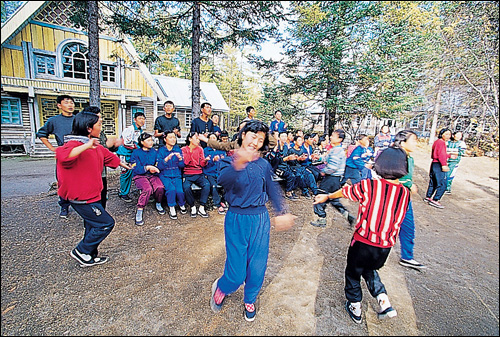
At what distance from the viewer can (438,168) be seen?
20.4 feet

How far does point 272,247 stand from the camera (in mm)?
3998

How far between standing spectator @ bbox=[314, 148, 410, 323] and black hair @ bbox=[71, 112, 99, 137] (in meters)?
2.88

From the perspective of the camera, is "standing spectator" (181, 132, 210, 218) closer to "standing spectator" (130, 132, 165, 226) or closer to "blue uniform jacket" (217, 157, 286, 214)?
"standing spectator" (130, 132, 165, 226)

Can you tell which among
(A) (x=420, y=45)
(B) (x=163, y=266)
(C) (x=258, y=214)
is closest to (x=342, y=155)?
(C) (x=258, y=214)

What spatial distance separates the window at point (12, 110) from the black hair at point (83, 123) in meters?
15.5

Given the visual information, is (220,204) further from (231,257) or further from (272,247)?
(231,257)

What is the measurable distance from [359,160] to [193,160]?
3406mm

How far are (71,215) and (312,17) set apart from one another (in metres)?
11.0

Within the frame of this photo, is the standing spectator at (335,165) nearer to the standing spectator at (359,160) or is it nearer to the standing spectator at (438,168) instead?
the standing spectator at (359,160)

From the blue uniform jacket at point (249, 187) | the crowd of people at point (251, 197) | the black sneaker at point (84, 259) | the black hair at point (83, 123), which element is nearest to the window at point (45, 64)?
the crowd of people at point (251, 197)

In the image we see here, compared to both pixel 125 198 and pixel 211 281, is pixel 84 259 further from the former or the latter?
pixel 125 198

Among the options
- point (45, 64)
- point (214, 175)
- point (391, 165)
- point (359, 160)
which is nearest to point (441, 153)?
point (359, 160)

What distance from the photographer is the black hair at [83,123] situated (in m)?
2.87

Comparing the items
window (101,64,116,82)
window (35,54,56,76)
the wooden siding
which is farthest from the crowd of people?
window (101,64,116,82)
